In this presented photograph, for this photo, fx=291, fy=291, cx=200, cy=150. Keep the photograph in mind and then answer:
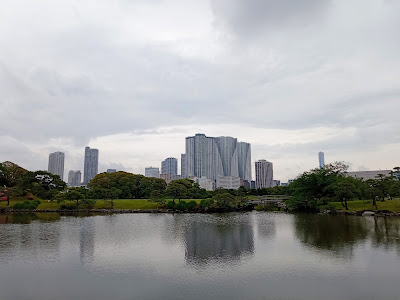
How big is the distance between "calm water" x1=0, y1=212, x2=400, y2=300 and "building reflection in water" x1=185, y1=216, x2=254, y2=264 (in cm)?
8

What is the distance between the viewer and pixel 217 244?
24.8m

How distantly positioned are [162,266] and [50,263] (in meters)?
7.52

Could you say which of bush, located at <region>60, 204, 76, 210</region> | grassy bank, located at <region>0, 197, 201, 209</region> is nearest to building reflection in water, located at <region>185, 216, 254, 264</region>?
grassy bank, located at <region>0, 197, 201, 209</region>

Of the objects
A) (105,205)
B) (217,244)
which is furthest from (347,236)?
(105,205)

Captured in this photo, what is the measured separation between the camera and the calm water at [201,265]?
45.9ft

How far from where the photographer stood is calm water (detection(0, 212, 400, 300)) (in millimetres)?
13992

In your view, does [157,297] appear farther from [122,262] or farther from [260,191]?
[260,191]

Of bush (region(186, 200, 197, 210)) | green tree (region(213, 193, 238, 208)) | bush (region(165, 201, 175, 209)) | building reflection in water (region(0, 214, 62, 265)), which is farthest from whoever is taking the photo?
bush (region(165, 201, 175, 209))

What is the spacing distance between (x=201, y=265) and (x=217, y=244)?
21.9 ft

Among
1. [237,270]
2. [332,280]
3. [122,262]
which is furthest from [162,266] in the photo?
[332,280]

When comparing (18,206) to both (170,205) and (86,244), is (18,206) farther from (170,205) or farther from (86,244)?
(86,244)

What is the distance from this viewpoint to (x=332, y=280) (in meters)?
15.4

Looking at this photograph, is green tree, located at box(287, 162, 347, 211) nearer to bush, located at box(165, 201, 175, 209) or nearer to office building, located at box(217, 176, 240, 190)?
bush, located at box(165, 201, 175, 209)

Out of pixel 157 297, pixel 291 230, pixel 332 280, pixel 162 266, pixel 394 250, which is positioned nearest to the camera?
pixel 157 297
